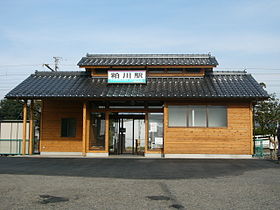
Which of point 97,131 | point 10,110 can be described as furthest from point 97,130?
point 10,110

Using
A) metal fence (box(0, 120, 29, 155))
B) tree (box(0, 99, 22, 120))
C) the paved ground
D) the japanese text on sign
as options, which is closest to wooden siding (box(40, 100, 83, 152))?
metal fence (box(0, 120, 29, 155))

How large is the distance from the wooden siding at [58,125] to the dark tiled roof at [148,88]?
1.21m

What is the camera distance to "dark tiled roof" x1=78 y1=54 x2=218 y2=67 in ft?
67.5

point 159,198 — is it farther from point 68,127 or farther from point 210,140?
point 68,127

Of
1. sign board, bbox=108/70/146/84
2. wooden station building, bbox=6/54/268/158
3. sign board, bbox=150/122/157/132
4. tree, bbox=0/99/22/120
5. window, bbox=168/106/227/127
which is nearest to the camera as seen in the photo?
wooden station building, bbox=6/54/268/158

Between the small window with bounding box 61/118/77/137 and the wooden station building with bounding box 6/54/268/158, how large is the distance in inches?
2.3

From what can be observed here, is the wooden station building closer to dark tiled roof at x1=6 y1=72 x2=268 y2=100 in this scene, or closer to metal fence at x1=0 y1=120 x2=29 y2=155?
dark tiled roof at x1=6 y1=72 x2=268 y2=100

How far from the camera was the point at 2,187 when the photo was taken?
833 cm

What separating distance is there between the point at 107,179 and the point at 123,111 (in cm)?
986

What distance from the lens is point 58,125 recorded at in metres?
20.4

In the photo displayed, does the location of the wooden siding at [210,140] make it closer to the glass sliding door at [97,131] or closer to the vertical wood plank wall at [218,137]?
the vertical wood plank wall at [218,137]

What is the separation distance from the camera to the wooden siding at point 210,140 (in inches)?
733

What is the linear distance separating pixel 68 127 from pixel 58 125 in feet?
1.90

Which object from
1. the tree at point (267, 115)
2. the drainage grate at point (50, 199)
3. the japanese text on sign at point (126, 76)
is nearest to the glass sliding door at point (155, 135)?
the japanese text on sign at point (126, 76)
